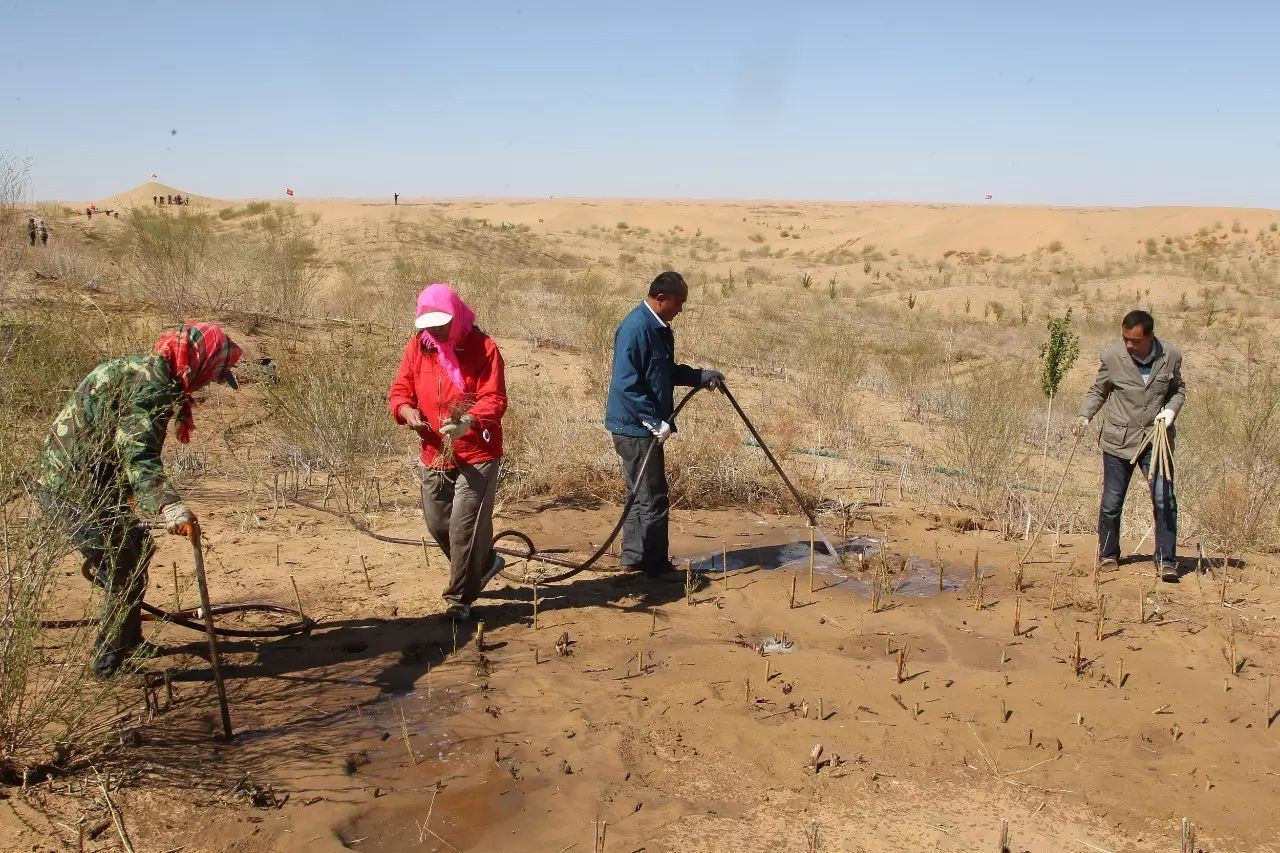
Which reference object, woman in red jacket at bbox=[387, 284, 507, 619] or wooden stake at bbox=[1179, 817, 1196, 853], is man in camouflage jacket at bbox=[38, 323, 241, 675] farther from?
wooden stake at bbox=[1179, 817, 1196, 853]

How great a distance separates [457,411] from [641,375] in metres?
1.30

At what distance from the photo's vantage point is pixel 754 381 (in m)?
13.2

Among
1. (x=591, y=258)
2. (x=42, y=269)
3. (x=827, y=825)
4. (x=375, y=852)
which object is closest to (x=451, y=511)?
(x=375, y=852)

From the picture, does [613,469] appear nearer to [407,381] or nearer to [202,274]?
[407,381]

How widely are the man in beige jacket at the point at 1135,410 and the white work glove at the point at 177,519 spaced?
17.0ft

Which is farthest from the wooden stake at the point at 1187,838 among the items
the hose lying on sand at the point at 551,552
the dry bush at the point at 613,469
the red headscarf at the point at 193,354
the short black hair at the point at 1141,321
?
the dry bush at the point at 613,469

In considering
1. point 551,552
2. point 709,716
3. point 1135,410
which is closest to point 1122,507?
point 1135,410

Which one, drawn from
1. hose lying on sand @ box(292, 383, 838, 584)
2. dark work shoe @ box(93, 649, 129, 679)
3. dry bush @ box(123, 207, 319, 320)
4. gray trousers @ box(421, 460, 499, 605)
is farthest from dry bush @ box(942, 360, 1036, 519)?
dry bush @ box(123, 207, 319, 320)

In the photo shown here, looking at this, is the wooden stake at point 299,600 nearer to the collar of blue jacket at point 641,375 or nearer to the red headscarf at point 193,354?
the red headscarf at point 193,354

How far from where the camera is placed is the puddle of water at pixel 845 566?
241 inches

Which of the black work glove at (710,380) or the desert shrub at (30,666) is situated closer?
the desert shrub at (30,666)

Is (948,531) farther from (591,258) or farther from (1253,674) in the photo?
(591,258)

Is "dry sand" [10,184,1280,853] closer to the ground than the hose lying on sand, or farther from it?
closer to the ground

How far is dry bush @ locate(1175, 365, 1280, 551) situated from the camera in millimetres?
7328
